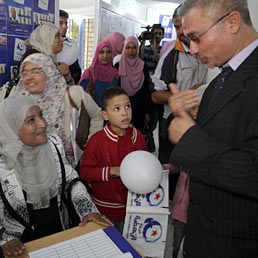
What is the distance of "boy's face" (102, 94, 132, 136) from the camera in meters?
1.73

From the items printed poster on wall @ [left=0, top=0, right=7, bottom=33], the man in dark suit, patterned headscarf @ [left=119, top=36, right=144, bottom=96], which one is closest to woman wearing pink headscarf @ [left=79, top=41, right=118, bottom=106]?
patterned headscarf @ [left=119, top=36, right=144, bottom=96]

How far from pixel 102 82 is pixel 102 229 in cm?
231

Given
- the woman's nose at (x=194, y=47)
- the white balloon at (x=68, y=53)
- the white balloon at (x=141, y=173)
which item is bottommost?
the white balloon at (x=141, y=173)

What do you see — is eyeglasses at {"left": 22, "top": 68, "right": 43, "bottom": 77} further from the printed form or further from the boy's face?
the printed form

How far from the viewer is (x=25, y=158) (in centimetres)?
144

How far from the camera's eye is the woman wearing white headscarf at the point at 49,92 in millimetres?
1940

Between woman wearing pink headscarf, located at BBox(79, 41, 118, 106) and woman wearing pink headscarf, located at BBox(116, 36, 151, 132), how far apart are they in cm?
21

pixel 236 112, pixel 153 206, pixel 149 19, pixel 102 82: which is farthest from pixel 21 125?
pixel 149 19

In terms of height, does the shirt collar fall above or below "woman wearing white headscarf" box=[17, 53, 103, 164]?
above

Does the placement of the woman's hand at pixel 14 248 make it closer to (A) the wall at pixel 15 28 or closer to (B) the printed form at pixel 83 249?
(B) the printed form at pixel 83 249

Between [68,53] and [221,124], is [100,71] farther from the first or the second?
[221,124]

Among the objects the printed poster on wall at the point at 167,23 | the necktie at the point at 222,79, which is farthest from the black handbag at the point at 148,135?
the printed poster on wall at the point at 167,23

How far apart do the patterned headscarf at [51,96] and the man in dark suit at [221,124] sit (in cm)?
125

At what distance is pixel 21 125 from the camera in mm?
1450
